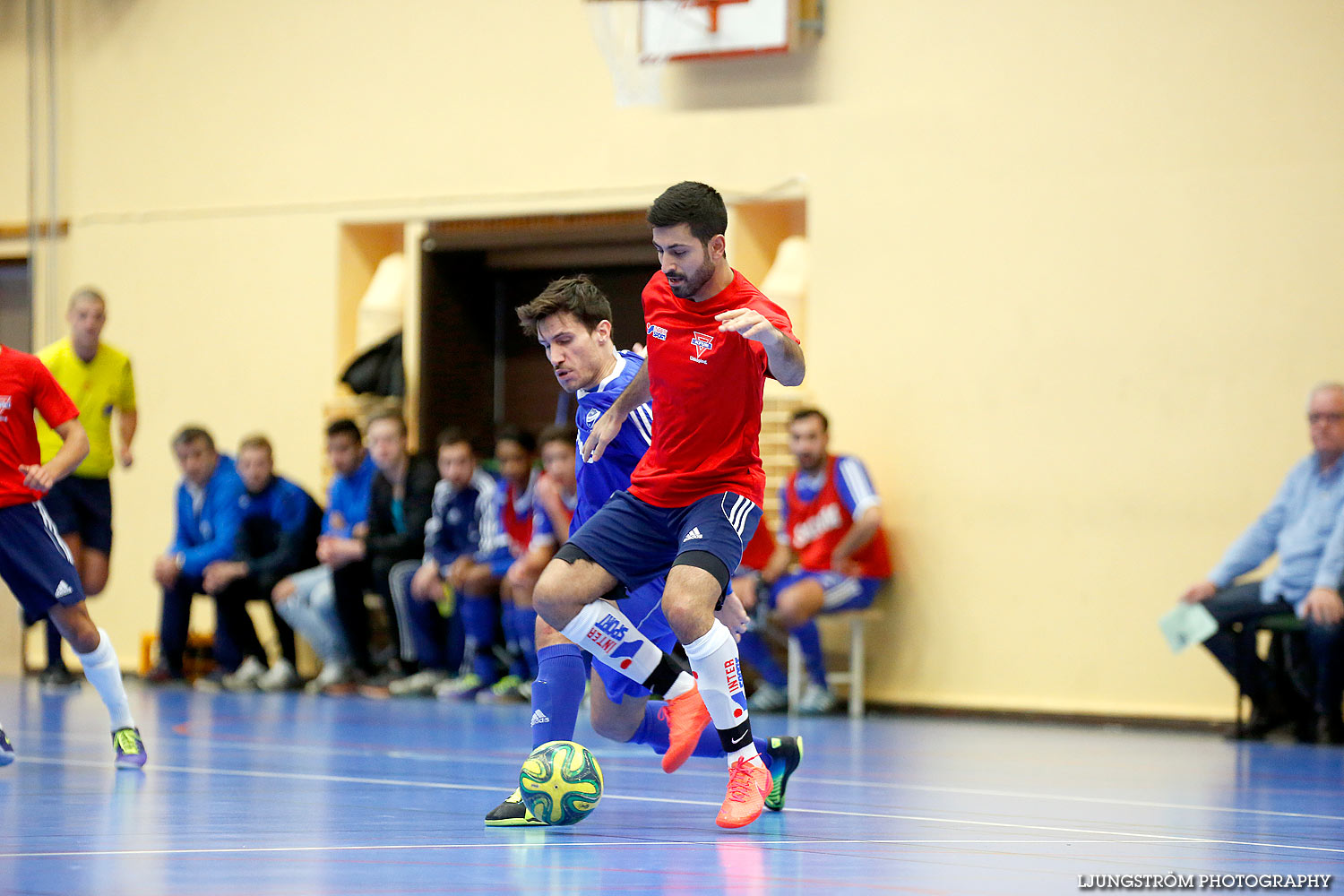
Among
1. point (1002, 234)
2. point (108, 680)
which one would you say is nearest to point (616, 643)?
point (108, 680)

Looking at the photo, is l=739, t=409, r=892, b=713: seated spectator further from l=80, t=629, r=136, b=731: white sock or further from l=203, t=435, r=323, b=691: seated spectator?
l=80, t=629, r=136, b=731: white sock

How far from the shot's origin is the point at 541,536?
31.9 ft

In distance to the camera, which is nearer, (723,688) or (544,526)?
(723,688)

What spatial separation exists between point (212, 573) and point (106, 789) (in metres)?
5.79

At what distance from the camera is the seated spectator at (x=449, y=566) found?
33.8 ft

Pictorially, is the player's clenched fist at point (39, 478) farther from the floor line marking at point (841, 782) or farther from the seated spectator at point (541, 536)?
the seated spectator at point (541, 536)

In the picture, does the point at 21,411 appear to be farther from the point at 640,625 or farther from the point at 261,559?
the point at 261,559

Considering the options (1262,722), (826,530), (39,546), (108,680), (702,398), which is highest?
(702,398)

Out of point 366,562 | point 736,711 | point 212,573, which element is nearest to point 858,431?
point 366,562

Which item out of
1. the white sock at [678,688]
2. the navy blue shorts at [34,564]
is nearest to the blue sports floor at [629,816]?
the white sock at [678,688]

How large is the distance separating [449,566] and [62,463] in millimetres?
4567

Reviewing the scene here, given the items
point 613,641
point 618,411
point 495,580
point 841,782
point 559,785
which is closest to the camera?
point 559,785

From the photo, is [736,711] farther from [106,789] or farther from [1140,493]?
[1140,493]

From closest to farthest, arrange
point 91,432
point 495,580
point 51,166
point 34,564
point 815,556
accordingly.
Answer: point 34,564 < point 815,556 < point 91,432 < point 495,580 < point 51,166
